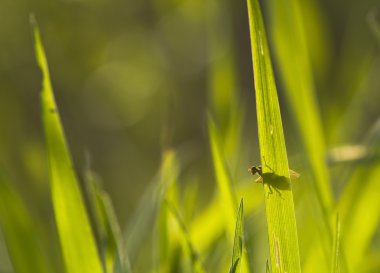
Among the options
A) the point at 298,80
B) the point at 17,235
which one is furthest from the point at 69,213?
the point at 298,80

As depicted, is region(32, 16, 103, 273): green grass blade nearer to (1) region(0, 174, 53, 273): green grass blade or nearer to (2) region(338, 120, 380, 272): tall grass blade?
(1) region(0, 174, 53, 273): green grass blade

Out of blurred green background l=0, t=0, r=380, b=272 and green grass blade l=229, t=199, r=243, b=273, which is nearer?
green grass blade l=229, t=199, r=243, b=273

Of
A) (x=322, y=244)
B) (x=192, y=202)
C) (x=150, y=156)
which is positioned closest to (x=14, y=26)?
(x=150, y=156)

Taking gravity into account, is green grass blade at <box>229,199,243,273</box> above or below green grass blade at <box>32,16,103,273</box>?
below

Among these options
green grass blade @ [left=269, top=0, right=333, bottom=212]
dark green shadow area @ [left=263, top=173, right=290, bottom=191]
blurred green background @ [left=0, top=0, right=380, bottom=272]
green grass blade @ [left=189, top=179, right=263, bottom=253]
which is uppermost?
blurred green background @ [left=0, top=0, right=380, bottom=272]

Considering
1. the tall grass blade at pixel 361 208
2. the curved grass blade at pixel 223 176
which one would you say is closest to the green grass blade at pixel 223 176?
the curved grass blade at pixel 223 176

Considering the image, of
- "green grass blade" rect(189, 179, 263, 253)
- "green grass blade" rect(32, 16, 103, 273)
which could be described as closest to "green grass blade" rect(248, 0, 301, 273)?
"green grass blade" rect(32, 16, 103, 273)

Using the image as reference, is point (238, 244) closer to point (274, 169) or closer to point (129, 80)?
point (274, 169)
